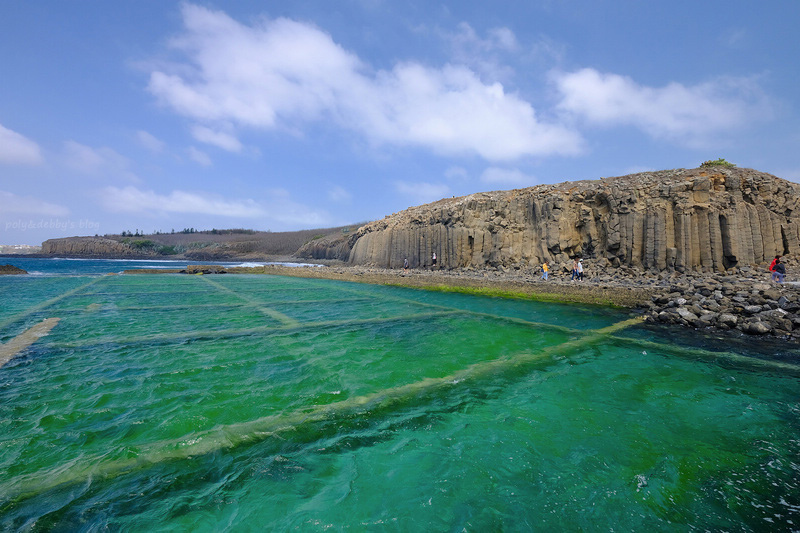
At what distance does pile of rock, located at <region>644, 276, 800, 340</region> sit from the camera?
28.6 feet

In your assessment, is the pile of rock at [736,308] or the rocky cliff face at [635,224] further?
the rocky cliff face at [635,224]

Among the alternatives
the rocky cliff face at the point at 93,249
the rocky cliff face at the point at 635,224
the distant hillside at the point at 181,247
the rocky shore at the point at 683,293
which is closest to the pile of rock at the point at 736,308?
the rocky shore at the point at 683,293

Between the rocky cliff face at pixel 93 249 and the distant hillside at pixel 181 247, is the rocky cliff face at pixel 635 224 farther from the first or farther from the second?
the rocky cliff face at pixel 93 249

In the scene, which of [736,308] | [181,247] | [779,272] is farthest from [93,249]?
[779,272]

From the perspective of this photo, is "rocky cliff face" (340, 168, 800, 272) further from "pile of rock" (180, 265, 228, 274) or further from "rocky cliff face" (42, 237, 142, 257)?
"rocky cliff face" (42, 237, 142, 257)

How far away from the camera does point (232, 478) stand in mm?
3111

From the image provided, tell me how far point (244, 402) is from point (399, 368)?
269 cm

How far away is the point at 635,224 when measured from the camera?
61.1ft

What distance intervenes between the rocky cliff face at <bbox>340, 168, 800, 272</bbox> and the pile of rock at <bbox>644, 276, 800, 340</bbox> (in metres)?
6.89

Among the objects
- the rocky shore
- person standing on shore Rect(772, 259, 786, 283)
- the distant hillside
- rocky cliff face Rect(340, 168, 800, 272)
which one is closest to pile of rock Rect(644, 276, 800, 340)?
the rocky shore

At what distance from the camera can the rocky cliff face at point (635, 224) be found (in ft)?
53.3

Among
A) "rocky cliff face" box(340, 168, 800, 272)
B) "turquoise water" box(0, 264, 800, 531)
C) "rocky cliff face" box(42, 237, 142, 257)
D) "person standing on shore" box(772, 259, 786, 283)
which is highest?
"rocky cliff face" box(42, 237, 142, 257)

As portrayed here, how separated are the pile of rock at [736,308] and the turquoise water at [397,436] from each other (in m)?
1.47

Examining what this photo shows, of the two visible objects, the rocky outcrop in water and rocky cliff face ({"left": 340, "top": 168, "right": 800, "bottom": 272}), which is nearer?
rocky cliff face ({"left": 340, "top": 168, "right": 800, "bottom": 272})
